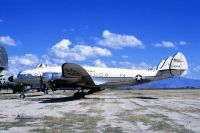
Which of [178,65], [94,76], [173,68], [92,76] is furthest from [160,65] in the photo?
[92,76]

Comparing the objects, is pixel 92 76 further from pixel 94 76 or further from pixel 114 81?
pixel 114 81

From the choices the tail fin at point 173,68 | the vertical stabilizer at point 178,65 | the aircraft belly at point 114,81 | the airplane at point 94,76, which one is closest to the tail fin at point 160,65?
the airplane at point 94,76

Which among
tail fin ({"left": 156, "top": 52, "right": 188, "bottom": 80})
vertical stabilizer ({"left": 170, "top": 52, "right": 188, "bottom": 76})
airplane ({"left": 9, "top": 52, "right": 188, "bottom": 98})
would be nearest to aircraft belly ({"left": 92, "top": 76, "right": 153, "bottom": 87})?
airplane ({"left": 9, "top": 52, "right": 188, "bottom": 98})

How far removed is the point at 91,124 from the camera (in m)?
16.4

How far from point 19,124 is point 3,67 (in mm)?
108771

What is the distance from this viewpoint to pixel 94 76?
42656mm

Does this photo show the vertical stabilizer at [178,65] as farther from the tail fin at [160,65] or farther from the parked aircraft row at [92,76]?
the tail fin at [160,65]

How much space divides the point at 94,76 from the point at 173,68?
9.56 meters

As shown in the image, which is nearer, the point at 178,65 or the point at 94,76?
the point at 94,76

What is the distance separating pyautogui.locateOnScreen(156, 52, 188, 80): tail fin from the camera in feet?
146

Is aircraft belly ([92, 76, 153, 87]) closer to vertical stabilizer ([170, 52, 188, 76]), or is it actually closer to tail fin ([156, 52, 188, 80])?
tail fin ([156, 52, 188, 80])

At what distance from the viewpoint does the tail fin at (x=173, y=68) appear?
44469 mm

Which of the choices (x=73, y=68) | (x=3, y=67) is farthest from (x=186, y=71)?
(x=3, y=67)

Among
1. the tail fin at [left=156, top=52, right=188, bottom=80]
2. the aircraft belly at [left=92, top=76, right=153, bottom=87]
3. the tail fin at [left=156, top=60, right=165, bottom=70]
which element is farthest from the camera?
the tail fin at [left=156, top=60, right=165, bottom=70]
